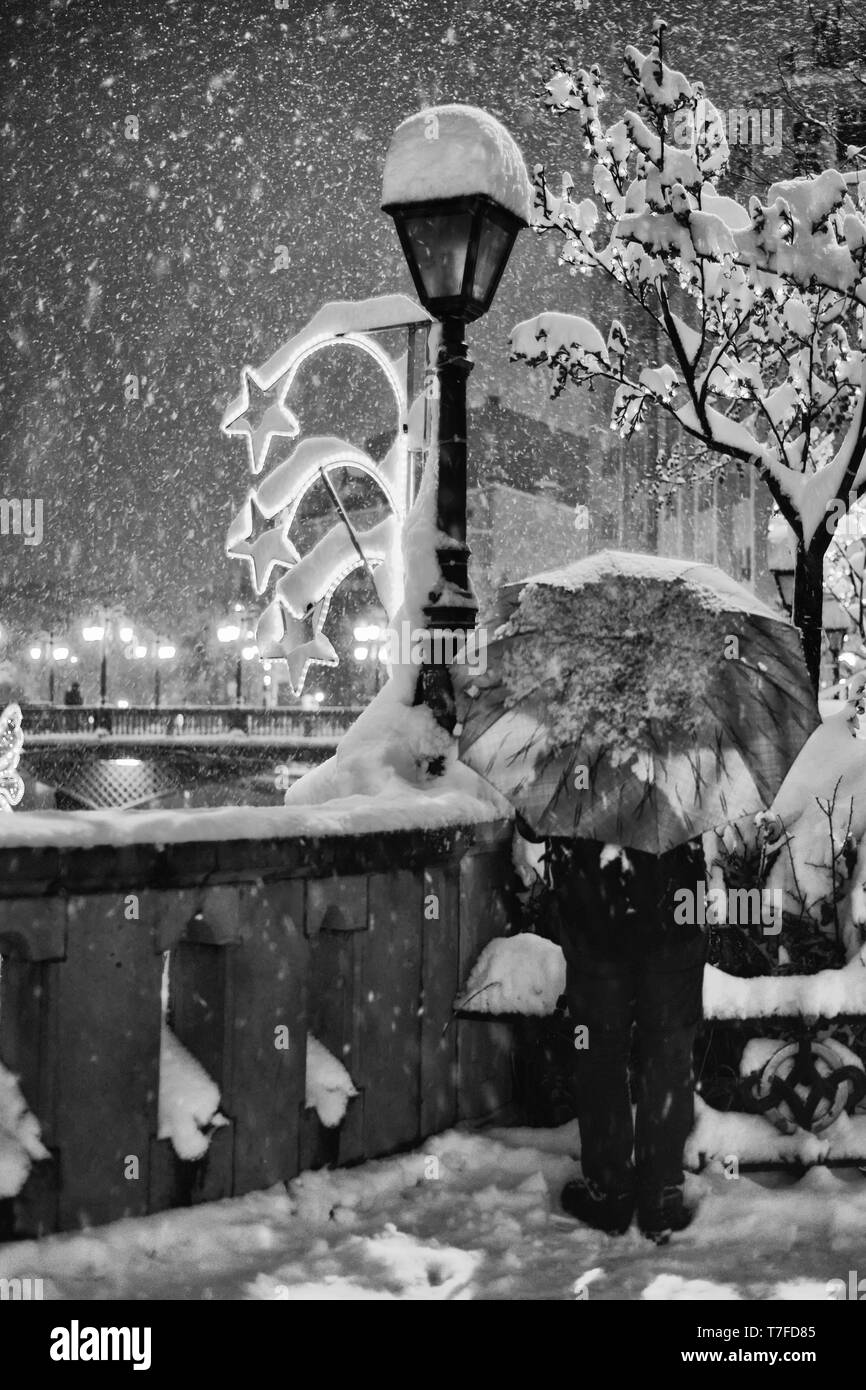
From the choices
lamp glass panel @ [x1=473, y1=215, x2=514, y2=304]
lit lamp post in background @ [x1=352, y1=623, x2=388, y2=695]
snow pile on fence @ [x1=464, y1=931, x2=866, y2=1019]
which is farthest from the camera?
lit lamp post in background @ [x1=352, y1=623, x2=388, y2=695]

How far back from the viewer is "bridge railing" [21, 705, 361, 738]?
45.9m

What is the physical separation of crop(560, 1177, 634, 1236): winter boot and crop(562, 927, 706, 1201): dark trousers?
0.11 ft

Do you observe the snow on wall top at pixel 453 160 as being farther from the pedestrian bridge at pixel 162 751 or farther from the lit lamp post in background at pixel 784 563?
the pedestrian bridge at pixel 162 751

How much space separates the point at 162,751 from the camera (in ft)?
147

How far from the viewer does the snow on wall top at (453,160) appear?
564 centimetres

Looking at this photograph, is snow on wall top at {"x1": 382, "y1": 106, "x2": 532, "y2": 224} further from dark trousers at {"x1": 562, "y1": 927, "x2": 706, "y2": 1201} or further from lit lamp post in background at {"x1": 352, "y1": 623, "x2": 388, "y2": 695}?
lit lamp post in background at {"x1": 352, "y1": 623, "x2": 388, "y2": 695}

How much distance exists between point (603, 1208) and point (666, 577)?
1.97 meters

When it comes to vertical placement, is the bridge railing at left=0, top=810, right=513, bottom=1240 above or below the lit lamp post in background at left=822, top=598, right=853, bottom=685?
below

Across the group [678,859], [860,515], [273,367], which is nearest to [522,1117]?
[678,859]

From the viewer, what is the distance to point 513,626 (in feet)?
13.8

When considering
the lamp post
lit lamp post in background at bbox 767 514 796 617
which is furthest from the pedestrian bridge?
the lamp post

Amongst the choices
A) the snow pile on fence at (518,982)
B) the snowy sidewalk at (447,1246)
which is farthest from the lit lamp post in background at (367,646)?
the snowy sidewalk at (447,1246)

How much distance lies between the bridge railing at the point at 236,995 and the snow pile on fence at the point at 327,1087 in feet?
0.13
